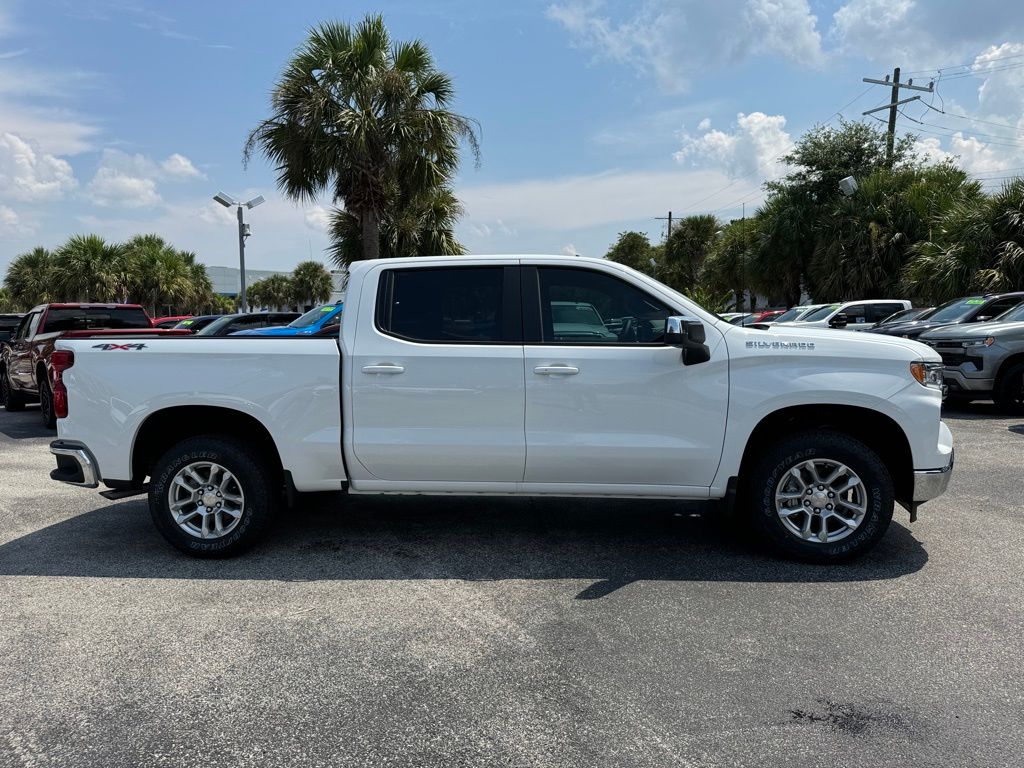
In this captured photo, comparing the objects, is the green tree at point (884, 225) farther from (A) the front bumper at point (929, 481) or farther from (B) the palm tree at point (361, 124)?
(A) the front bumper at point (929, 481)

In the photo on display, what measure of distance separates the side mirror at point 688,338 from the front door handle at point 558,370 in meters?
0.57

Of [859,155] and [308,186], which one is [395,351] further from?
[859,155]

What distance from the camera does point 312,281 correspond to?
2534 inches

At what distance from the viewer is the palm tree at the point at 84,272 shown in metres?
33.7

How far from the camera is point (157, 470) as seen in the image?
4.80m

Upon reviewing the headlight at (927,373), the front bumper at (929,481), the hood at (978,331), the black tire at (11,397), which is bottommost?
the black tire at (11,397)

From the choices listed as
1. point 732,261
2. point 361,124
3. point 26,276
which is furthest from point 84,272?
point 732,261

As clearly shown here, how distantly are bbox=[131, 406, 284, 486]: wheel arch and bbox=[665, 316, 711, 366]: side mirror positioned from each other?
253cm

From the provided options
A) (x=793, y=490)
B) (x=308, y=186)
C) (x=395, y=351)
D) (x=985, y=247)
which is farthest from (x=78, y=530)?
(x=985, y=247)

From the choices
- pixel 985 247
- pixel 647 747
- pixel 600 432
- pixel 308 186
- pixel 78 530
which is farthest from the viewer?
pixel 985 247

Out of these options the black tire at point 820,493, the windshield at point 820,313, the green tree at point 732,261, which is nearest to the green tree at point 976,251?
the windshield at point 820,313

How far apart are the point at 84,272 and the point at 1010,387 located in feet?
115

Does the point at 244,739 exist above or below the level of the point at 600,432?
below

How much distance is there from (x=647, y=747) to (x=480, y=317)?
2704 mm
